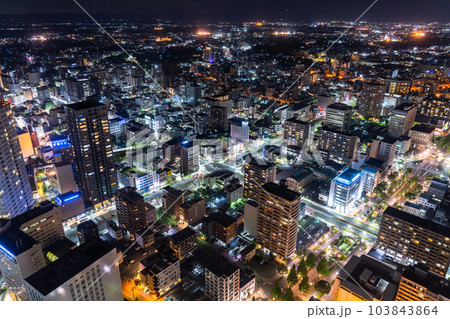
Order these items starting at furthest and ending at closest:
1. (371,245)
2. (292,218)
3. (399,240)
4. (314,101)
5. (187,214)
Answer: (314,101) → (187,214) → (371,245) → (399,240) → (292,218)

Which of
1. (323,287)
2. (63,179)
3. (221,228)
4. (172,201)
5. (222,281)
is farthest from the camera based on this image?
(63,179)

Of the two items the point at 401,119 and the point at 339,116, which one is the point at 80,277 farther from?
the point at 401,119

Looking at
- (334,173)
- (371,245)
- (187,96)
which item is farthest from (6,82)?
(371,245)

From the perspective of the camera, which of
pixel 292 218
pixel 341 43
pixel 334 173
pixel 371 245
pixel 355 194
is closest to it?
pixel 292 218

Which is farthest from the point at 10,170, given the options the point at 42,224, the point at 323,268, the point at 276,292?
the point at 323,268

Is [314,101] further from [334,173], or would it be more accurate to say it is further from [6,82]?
[6,82]

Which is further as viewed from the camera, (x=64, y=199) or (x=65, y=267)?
(x=64, y=199)
